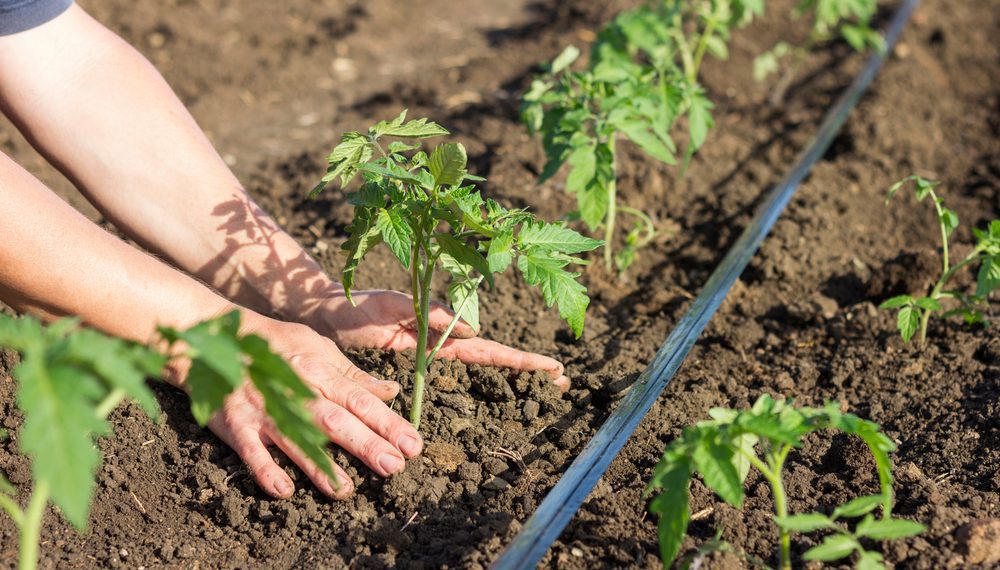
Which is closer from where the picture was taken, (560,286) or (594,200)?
(560,286)

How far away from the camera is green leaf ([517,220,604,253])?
191 centimetres

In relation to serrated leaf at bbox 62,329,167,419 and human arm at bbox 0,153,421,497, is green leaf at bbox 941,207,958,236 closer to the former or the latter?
human arm at bbox 0,153,421,497

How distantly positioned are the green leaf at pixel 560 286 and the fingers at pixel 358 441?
505mm

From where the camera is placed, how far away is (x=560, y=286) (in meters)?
1.87

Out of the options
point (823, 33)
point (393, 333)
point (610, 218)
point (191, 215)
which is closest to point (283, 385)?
point (393, 333)

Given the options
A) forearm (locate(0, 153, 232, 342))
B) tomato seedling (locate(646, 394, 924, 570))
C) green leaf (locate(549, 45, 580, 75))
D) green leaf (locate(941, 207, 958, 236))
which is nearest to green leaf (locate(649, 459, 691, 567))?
tomato seedling (locate(646, 394, 924, 570))

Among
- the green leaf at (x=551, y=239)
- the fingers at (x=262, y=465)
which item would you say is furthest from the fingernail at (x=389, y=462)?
the green leaf at (x=551, y=239)

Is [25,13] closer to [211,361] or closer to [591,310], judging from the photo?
[211,361]

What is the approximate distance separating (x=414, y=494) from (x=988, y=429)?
1397 millimetres

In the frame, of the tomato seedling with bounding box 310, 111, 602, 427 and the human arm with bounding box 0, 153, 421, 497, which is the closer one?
the tomato seedling with bounding box 310, 111, 602, 427

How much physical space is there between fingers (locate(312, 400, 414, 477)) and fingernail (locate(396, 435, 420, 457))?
0.02 m

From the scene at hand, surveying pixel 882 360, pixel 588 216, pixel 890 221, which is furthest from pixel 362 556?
pixel 890 221

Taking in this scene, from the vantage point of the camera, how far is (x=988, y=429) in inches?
92.9

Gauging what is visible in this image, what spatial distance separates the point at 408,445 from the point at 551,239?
555 mm
